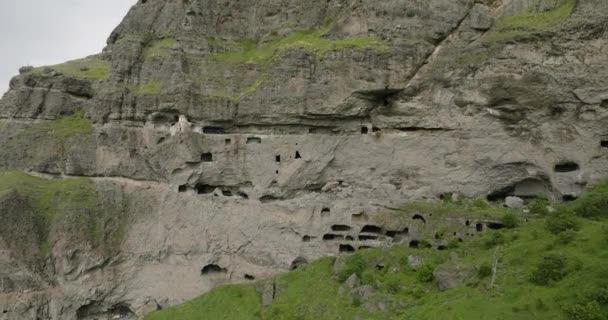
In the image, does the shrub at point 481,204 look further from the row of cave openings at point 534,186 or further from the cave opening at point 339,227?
the cave opening at point 339,227

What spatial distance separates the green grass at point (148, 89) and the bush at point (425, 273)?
1770 cm

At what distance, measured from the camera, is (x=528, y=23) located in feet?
87.9

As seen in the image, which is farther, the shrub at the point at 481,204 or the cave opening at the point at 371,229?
the cave opening at the point at 371,229

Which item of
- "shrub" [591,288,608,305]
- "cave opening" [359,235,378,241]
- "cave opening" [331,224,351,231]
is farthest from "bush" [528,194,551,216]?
"cave opening" [331,224,351,231]

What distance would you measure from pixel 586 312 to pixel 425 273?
6.49 m

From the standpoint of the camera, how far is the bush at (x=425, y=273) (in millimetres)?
20391

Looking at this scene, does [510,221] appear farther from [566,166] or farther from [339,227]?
[339,227]

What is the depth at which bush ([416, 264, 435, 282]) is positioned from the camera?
66.9ft

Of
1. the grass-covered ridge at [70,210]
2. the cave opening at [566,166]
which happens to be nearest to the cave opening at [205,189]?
the grass-covered ridge at [70,210]

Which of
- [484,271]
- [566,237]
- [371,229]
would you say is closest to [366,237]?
[371,229]

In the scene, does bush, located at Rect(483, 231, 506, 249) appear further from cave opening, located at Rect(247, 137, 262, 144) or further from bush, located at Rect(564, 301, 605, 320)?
cave opening, located at Rect(247, 137, 262, 144)

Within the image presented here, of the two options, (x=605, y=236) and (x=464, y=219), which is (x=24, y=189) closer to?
(x=464, y=219)

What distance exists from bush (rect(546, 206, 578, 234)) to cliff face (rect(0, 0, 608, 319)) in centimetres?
548

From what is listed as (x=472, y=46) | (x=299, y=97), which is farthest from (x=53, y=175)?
(x=472, y=46)
